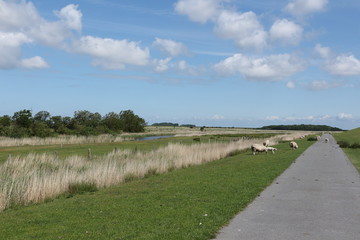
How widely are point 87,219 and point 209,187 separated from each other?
569 cm

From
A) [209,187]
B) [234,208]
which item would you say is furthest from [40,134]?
[234,208]

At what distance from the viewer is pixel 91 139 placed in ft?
181

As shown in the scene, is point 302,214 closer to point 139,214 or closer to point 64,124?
point 139,214

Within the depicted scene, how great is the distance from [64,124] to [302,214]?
7649cm

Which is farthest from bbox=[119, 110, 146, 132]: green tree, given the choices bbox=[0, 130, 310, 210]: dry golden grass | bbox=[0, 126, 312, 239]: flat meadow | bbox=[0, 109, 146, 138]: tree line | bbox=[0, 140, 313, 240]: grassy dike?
bbox=[0, 140, 313, 240]: grassy dike

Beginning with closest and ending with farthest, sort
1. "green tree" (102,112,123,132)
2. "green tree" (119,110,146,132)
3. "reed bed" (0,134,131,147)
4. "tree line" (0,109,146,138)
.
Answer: "reed bed" (0,134,131,147), "tree line" (0,109,146,138), "green tree" (102,112,123,132), "green tree" (119,110,146,132)

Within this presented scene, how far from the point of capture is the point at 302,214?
8984 millimetres

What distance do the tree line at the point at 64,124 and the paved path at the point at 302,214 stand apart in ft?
166

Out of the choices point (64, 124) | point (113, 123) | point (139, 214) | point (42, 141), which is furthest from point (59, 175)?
point (113, 123)

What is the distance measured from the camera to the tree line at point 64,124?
6014 centimetres

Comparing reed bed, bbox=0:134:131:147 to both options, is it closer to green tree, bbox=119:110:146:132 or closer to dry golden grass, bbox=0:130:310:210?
dry golden grass, bbox=0:130:310:210

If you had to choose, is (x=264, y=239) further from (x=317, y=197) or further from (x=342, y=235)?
(x=317, y=197)

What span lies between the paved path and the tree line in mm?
50475

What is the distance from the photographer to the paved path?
7.18 meters
